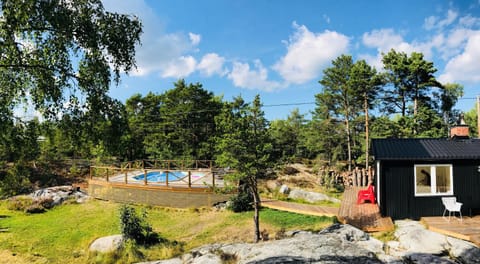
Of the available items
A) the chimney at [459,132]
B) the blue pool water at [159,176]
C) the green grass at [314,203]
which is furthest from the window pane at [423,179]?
the blue pool water at [159,176]

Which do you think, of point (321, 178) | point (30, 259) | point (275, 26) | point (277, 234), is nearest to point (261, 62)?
point (275, 26)

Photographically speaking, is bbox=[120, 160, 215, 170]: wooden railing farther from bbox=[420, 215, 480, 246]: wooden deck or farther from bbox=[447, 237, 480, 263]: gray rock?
bbox=[447, 237, 480, 263]: gray rock

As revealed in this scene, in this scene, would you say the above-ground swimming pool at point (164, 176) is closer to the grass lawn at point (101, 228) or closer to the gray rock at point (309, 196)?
the grass lawn at point (101, 228)

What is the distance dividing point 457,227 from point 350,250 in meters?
4.16

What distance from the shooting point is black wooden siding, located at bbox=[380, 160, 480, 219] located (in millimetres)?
10312

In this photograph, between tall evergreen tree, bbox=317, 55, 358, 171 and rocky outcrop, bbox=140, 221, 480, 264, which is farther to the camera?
tall evergreen tree, bbox=317, 55, 358, 171

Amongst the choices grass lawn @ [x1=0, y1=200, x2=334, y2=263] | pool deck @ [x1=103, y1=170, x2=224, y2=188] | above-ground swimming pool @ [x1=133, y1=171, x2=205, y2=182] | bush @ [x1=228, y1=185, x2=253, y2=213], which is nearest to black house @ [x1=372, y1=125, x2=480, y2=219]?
grass lawn @ [x1=0, y1=200, x2=334, y2=263]

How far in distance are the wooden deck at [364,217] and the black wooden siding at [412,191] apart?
22.1 inches

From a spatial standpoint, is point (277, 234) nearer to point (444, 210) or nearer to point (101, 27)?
point (444, 210)

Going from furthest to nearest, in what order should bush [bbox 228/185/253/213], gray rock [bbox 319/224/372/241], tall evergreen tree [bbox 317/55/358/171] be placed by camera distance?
tall evergreen tree [bbox 317/55/358/171]
bush [bbox 228/185/253/213]
gray rock [bbox 319/224/372/241]

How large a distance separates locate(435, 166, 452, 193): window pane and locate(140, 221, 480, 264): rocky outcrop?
2396 mm

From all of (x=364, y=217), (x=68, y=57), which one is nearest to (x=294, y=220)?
(x=364, y=217)

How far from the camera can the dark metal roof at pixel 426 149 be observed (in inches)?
401

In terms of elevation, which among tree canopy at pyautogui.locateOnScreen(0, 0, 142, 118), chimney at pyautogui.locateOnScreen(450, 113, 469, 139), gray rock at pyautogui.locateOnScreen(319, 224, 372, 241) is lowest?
gray rock at pyautogui.locateOnScreen(319, 224, 372, 241)
